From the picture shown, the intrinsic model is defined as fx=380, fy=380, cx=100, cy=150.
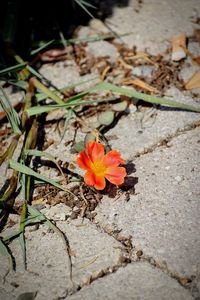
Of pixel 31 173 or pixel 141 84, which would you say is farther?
pixel 141 84

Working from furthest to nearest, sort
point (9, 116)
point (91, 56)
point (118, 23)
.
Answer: point (118, 23) → point (91, 56) → point (9, 116)

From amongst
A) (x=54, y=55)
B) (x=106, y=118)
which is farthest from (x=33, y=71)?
(x=106, y=118)

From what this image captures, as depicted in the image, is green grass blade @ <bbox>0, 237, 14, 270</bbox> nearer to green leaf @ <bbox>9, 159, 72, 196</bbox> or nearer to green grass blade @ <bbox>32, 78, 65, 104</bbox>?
green leaf @ <bbox>9, 159, 72, 196</bbox>

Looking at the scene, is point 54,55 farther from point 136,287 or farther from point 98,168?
point 136,287

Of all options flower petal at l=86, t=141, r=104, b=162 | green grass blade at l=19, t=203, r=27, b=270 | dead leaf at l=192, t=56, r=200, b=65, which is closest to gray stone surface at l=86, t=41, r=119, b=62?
dead leaf at l=192, t=56, r=200, b=65

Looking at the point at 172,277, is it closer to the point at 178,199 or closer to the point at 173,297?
the point at 173,297

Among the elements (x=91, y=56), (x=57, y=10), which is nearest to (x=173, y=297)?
(x=91, y=56)

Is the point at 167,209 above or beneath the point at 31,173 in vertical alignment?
beneath
